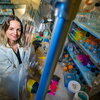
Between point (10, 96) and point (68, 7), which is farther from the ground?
point (68, 7)

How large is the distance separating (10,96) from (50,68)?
513 millimetres

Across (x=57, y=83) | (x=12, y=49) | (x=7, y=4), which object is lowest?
(x=57, y=83)

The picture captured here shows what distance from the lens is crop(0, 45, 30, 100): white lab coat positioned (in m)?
0.52

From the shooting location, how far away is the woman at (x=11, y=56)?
527 millimetres

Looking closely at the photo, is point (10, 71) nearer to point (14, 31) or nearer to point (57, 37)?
point (14, 31)

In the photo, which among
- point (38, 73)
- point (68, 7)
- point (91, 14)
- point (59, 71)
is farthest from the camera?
point (59, 71)

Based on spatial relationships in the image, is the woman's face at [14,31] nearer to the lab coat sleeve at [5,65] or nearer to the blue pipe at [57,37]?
the lab coat sleeve at [5,65]

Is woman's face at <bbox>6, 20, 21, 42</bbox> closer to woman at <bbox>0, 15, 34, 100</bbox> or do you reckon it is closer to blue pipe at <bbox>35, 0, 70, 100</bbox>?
woman at <bbox>0, 15, 34, 100</bbox>

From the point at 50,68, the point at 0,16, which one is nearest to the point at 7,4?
the point at 0,16

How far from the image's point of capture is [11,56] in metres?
0.63

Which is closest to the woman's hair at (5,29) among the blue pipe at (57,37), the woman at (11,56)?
the woman at (11,56)

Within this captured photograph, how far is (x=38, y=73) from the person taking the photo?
2.58 feet

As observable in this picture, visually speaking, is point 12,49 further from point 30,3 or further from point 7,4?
point 7,4

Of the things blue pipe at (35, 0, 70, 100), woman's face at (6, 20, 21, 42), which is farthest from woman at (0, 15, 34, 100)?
blue pipe at (35, 0, 70, 100)
